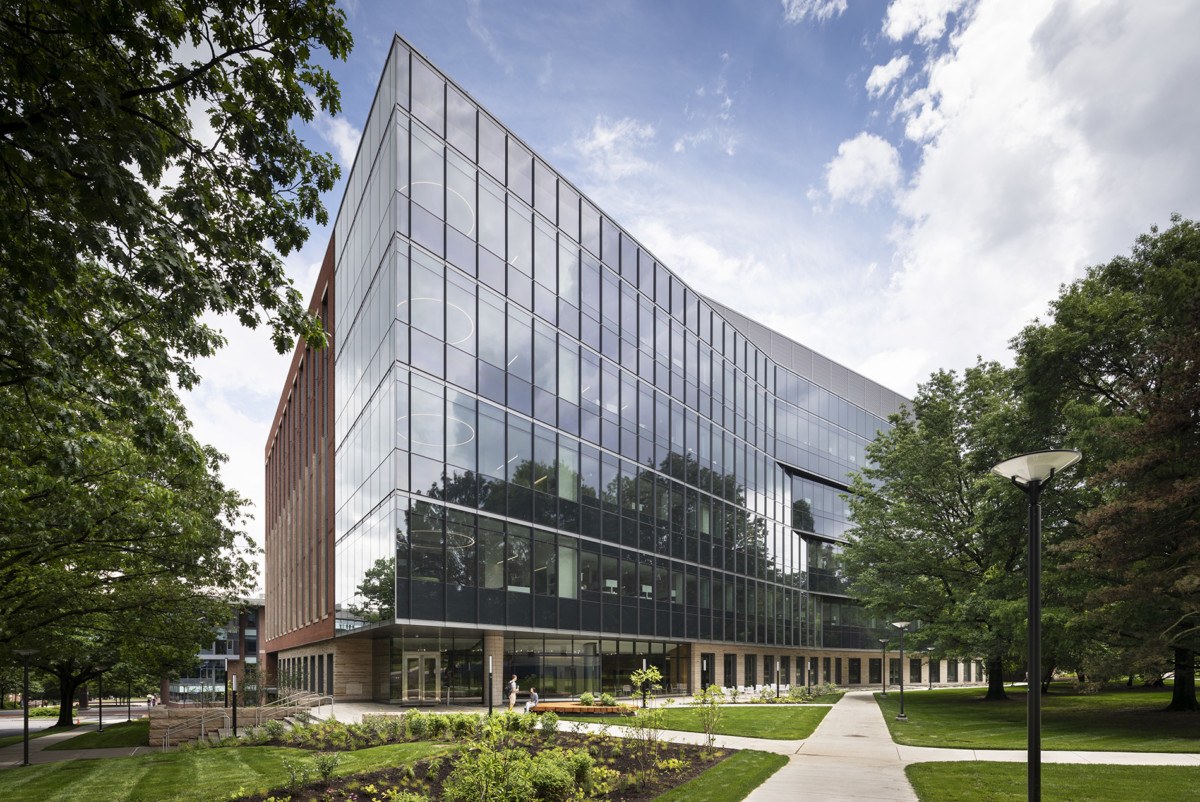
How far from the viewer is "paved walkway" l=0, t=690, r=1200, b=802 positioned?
12938 mm

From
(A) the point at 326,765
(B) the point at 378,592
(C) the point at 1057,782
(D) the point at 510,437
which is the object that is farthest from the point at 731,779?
(D) the point at 510,437

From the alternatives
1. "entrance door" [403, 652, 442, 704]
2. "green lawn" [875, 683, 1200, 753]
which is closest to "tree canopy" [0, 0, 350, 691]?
"green lawn" [875, 683, 1200, 753]

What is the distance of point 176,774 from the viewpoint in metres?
17.9

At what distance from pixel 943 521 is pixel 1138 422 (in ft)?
52.0

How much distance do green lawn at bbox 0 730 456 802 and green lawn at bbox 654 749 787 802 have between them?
520cm

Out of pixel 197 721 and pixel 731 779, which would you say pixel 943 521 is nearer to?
pixel 731 779

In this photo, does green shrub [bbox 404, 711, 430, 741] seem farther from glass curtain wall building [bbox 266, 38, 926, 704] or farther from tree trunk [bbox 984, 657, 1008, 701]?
tree trunk [bbox 984, 657, 1008, 701]

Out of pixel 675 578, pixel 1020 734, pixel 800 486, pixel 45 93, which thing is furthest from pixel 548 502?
pixel 800 486

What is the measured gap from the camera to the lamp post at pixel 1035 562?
8492mm

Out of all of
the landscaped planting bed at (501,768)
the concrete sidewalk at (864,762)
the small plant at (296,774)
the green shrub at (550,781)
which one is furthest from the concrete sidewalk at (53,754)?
the concrete sidewalk at (864,762)

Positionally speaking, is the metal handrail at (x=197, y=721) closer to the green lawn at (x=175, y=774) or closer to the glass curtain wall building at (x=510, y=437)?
the green lawn at (x=175, y=774)

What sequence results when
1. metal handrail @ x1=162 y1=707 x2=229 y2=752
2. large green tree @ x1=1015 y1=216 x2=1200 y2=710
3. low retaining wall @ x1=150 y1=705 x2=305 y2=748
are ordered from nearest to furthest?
large green tree @ x1=1015 y1=216 x2=1200 y2=710
metal handrail @ x1=162 y1=707 x2=229 y2=752
low retaining wall @ x1=150 y1=705 x2=305 y2=748

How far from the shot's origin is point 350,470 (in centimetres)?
3488

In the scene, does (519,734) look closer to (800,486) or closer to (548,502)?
(548,502)
